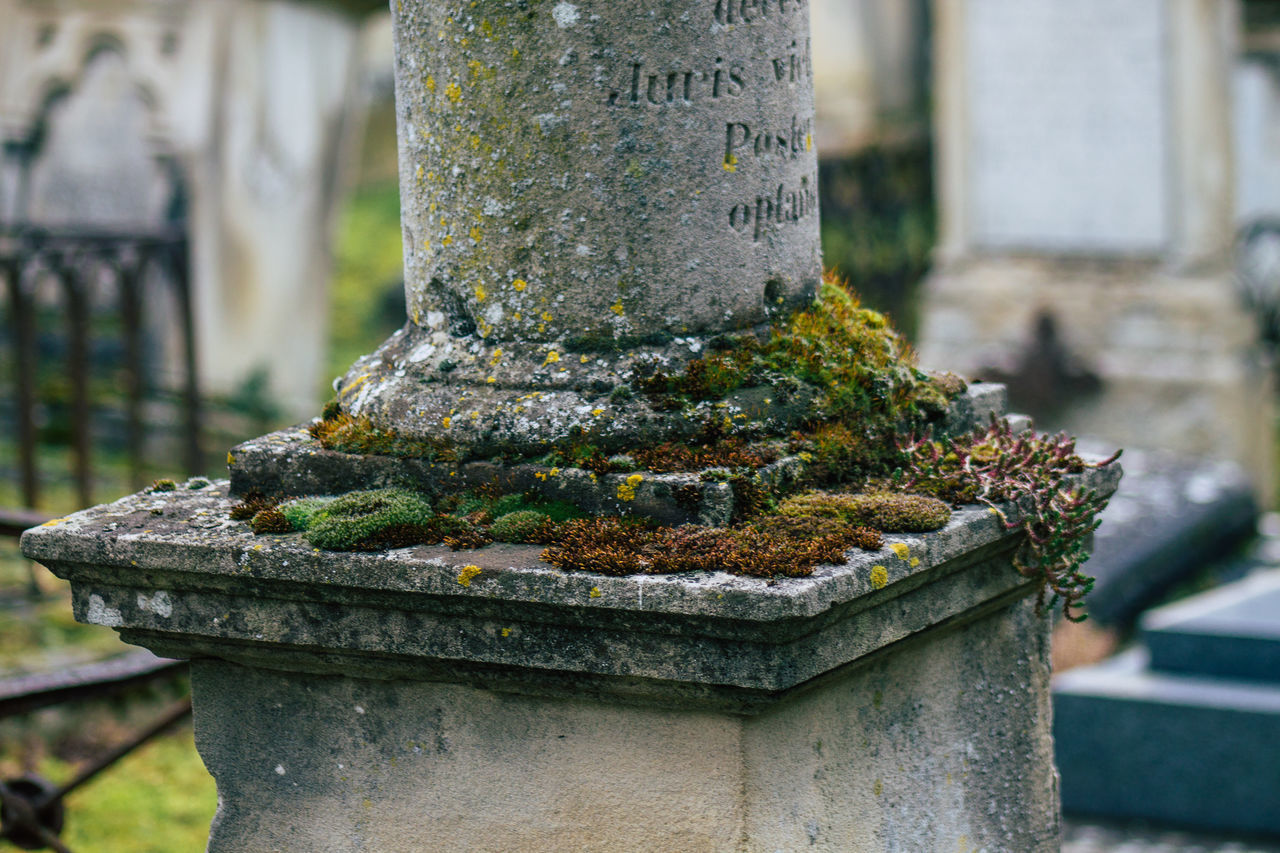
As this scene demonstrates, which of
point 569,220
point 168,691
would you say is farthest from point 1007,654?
point 168,691

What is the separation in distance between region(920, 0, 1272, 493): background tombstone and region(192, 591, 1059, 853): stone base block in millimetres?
5843

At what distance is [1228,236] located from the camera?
7945 mm

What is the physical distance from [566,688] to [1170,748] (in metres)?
3.26

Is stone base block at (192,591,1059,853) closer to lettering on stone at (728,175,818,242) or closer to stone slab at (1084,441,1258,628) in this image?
lettering on stone at (728,175,818,242)

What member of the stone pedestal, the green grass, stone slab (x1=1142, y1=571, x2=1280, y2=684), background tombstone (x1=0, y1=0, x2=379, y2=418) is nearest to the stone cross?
the stone pedestal

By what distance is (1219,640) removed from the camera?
4758mm

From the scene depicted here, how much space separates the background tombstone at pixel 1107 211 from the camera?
25.4 ft

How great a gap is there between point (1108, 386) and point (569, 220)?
634 centimetres

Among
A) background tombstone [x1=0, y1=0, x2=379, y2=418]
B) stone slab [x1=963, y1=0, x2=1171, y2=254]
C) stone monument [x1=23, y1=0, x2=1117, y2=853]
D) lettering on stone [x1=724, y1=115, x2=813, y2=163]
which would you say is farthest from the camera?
background tombstone [x1=0, y1=0, x2=379, y2=418]

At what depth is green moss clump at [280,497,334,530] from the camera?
2104mm

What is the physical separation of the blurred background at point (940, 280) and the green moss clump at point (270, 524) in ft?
9.37

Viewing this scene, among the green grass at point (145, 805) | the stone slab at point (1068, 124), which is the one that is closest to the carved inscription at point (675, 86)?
the green grass at point (145, 805)

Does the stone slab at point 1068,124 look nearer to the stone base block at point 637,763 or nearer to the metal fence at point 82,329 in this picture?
the metal fence at point 82,329

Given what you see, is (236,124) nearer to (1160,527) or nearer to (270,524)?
(1160,527)
